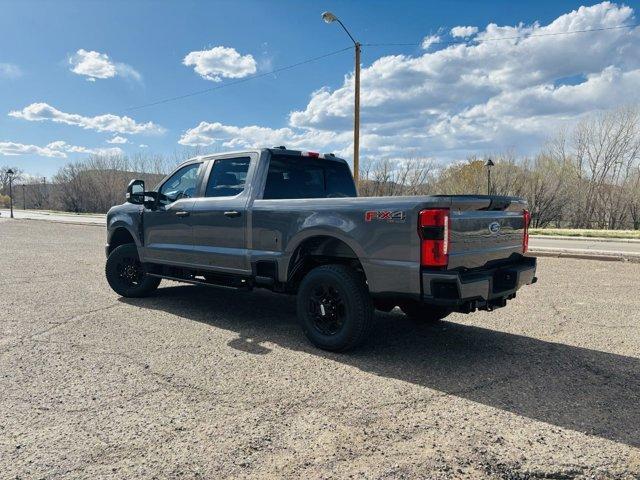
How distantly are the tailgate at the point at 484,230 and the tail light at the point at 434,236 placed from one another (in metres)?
0.06

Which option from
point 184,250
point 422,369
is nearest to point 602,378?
point 422,369

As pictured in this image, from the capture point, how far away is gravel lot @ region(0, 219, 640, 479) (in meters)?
2.78

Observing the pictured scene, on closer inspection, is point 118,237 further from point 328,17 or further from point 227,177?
point 328,17

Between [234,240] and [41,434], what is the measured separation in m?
2.82

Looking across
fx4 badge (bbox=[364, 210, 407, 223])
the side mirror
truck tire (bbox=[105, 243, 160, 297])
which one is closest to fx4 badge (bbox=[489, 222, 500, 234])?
fx4 badge (bbox=[364, 210, 407, 223])

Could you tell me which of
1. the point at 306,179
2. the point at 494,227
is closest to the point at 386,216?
the point at 494,227

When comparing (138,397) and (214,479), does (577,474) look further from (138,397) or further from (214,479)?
(138,397)

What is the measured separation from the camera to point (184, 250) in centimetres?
611

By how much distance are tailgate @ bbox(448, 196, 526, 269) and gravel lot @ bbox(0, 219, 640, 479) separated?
99 cm

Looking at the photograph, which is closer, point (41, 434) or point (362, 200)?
point (41, 434)

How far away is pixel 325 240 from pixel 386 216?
88 centimetres

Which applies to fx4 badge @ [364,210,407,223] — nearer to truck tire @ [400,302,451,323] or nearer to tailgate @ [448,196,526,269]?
tailgate @ [448,196,526,269]

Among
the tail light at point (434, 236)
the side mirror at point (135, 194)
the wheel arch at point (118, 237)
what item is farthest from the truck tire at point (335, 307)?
the wheel arch at point (118, 237)

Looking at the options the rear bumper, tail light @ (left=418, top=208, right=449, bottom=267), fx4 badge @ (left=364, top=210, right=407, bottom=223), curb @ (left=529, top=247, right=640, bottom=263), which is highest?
fx4 badge @ (left=364, top=210, right=407, bottom=223)
